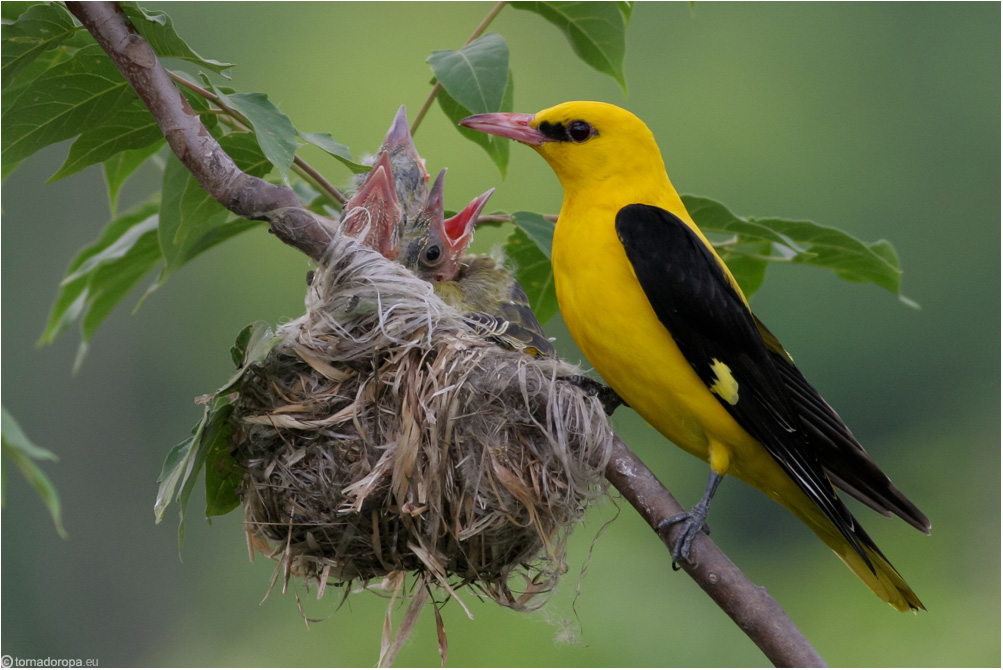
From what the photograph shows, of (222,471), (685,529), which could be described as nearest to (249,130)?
(222,471)

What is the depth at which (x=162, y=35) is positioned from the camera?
2.21 metres

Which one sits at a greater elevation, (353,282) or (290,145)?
(290,145)

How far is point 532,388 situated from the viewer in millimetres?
2350

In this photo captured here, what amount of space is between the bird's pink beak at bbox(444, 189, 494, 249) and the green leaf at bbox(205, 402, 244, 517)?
4.04 feet

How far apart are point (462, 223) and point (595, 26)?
1014 mm

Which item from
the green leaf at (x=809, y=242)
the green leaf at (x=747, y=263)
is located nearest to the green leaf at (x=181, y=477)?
the green leaf at (x=809, y=242)

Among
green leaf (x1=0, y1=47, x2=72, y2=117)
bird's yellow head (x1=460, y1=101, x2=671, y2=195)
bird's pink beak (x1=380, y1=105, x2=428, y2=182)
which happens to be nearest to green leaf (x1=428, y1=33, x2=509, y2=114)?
bird's yellow head (x1=460, y1=101, x2=671, y2=195)

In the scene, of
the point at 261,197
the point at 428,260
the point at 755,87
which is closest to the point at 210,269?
the point at 755,87

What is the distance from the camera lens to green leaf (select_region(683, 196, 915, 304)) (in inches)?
105

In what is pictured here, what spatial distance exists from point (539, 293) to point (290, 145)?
1274 mm

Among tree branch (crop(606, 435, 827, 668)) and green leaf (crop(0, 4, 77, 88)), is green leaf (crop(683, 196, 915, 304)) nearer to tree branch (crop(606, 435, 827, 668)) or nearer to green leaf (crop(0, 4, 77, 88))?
tree branch (crop(606, 435, 827, 668))

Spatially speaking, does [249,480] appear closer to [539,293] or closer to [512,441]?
[512,441]

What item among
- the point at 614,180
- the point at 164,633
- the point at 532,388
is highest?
the point at 614,180

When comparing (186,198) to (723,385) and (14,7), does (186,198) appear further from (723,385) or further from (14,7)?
(723,385)
